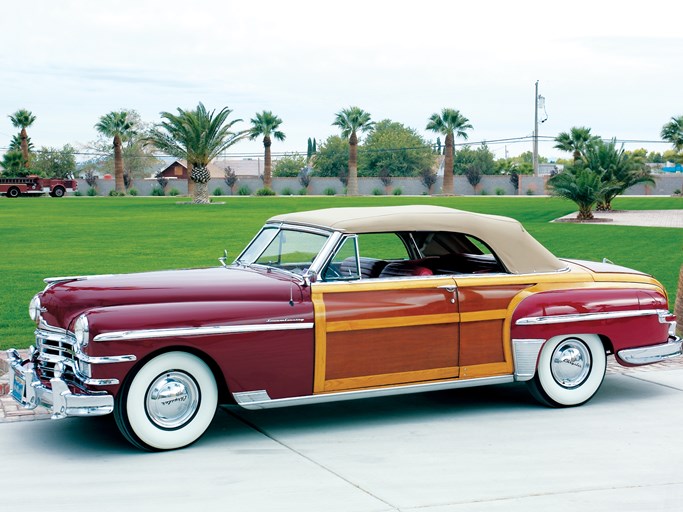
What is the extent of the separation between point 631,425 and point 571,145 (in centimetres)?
5951

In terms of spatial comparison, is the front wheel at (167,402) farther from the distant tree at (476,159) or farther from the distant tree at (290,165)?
the distant tree at (290,165)

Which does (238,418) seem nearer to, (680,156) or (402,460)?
(402,460)

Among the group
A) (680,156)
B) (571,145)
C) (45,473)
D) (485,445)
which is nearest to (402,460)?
(485,445)

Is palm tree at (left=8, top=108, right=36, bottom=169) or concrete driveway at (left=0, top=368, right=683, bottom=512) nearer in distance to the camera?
concrete driveway at (left=0, top=368, right=683, bottom=512)

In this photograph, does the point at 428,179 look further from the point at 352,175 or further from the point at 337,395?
the point at 337,395

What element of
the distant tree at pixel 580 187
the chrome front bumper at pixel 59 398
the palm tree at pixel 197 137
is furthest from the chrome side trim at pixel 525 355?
the palm tree at pixel 197 137

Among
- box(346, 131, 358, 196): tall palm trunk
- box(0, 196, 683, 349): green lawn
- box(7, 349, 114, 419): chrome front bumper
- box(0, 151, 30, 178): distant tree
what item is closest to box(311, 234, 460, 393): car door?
box(7, 349, 114, 419): chrome front bumper

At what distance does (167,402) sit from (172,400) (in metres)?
0.03

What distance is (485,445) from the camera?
6.46 m

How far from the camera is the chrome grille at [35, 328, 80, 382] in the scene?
629 cm

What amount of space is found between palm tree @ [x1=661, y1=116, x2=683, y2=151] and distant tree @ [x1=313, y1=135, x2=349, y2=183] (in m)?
46.2

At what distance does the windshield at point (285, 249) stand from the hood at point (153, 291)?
334mm

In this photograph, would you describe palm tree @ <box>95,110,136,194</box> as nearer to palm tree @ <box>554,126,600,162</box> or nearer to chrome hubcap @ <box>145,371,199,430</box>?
palm tree @ <box>554,126,600,162</box>

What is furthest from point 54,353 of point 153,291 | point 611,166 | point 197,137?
point 197,137
